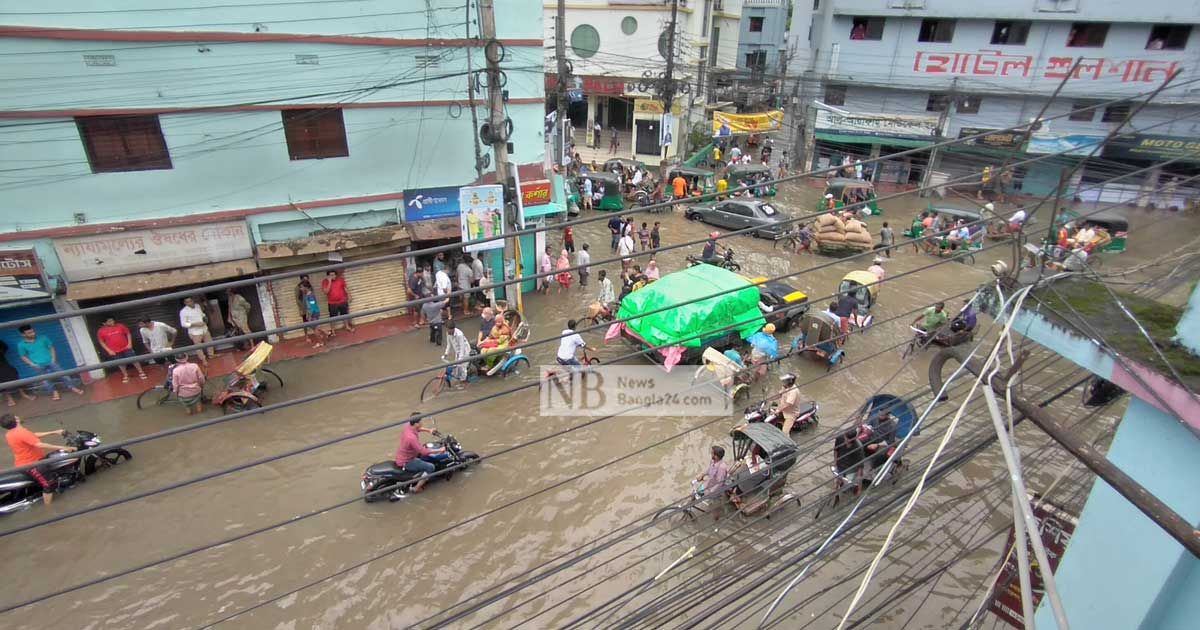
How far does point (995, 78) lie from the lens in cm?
2502

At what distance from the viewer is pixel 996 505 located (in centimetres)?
838

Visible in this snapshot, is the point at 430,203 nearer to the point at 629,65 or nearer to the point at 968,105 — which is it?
the point at 629,65

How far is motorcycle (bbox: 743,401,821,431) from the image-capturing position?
9.71m

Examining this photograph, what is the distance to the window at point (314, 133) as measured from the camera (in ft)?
39.3

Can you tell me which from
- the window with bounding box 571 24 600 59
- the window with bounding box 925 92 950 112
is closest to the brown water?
the window with bounding box 925 92 950 112

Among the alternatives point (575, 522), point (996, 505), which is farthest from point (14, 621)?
point (996, 505)

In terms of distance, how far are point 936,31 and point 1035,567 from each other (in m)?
26.9

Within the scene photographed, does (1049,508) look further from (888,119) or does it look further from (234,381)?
(888,119)

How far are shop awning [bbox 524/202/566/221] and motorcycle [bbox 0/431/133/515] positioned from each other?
9.27 meters

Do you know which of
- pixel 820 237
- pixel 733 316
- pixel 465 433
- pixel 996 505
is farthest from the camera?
pixel 820 237

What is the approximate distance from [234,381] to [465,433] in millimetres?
4116

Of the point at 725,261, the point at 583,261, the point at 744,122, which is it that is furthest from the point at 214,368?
the point at 744,122

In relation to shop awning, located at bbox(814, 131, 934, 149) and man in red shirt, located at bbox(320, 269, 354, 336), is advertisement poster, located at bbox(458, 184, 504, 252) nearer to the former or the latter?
man in red shirt, located at bbox(320, 269, 354, 336)

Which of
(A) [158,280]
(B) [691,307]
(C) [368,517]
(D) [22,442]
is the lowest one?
(C) [368,517]
